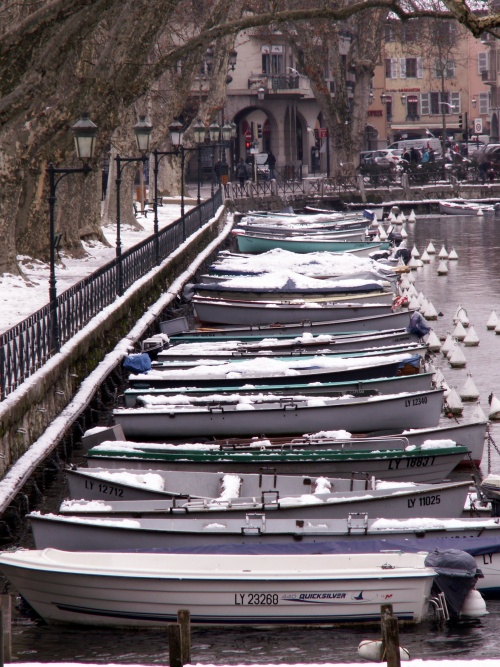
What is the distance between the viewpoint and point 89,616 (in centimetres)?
1094

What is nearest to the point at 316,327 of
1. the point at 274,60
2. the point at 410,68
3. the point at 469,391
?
the point at 469,391

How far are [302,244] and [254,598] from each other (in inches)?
1123

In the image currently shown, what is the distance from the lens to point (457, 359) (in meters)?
22.8

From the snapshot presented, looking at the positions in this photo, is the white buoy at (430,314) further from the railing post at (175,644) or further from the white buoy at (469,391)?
the railing post at (175,644)

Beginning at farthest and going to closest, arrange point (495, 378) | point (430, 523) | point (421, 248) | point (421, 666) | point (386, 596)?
1. point (421, 248)
2. point (495, 378)
3. point (430, 523)
4. point (386, 596)
5. point (421, 666)

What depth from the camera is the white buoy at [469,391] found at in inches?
784

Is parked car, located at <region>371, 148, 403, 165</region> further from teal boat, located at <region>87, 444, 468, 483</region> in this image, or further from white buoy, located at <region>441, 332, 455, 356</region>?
teal boat, located at <region>87, 444, 468, 483</region>

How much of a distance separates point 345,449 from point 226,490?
2355 millimetres

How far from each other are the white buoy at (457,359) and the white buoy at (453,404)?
388cm

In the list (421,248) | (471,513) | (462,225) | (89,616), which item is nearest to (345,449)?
(471,513)

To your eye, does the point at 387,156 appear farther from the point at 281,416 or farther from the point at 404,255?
the point at 281,416

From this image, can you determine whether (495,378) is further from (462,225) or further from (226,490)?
(462,225)

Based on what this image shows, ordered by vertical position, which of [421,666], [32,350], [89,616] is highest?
[32,350]

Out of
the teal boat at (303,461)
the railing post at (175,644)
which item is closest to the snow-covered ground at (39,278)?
the teal boat at (303,461)
